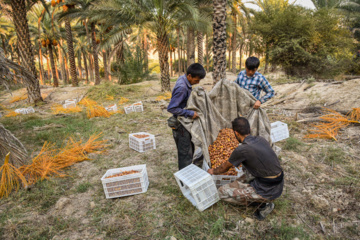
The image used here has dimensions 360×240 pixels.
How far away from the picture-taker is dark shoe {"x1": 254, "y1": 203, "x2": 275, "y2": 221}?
93.3 inches

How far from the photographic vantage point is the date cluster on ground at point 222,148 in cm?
293

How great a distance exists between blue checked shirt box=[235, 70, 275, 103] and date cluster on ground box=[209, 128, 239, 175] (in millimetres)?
886

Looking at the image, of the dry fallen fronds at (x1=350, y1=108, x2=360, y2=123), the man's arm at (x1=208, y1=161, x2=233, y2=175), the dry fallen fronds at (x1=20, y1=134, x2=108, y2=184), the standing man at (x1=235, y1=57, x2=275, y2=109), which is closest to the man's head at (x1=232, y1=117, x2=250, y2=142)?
the man's arm at (x1=208, y1=161, x2=233, y2=175)

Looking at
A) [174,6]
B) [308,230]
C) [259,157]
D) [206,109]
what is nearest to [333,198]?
→ [308,230]

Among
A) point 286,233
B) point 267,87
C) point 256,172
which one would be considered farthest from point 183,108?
point 286,233

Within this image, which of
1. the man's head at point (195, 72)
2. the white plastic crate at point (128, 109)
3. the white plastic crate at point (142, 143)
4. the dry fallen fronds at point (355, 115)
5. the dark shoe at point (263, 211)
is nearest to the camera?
the dark shoe at point (263, 211)

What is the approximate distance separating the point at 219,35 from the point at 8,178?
694 centimetres

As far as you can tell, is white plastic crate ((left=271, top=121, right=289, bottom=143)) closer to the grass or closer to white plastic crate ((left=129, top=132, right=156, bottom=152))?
the grass

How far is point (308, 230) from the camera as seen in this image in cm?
222

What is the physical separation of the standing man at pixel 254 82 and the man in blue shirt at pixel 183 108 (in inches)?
44.2

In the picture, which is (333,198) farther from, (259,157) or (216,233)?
(216,233)

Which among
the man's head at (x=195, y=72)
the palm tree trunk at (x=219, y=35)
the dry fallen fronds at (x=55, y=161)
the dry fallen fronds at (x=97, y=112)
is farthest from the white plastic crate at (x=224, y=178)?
the dry fallen fronds at (x=97, y=112)

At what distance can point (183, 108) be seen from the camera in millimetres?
3053

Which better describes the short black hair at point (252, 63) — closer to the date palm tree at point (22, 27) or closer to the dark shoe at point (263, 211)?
the dark shoe at point (263, 211)
